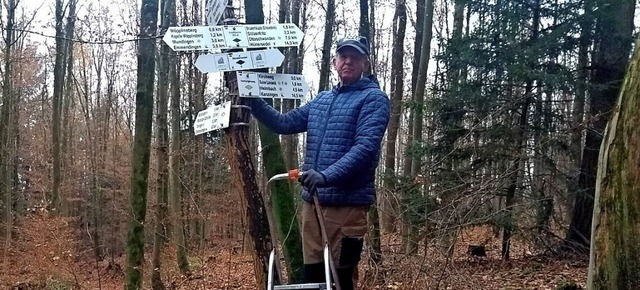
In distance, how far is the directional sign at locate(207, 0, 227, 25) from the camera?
4.12 meters

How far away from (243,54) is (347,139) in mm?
1000

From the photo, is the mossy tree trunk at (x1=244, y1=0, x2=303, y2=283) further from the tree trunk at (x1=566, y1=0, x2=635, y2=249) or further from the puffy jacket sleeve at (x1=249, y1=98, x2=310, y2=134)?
the tree trunk at (x1=566, y1=0, x2=635, y2=249)

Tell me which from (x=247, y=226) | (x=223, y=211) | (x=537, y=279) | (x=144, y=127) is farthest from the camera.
→ (x=223, y=211)

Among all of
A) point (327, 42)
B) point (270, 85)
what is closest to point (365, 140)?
point (270, 85)

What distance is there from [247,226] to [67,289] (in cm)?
976

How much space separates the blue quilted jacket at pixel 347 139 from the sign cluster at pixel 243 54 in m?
0.39

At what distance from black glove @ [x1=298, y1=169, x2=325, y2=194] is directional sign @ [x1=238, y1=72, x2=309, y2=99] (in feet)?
3.22

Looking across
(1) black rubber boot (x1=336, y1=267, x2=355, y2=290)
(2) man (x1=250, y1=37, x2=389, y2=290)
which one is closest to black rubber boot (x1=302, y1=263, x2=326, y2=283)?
(2) man (x1=250, y1=37, x2=389, y2=290)

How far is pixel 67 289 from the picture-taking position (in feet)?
40.6

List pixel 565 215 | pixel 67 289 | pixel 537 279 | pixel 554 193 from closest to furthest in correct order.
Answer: pixel 537 279, pixel 554 193, pixel 565 215, pixel 67 289

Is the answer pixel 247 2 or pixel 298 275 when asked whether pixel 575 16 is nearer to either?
pixel 247 2

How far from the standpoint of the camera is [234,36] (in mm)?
3982

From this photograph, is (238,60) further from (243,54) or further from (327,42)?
(327,42)

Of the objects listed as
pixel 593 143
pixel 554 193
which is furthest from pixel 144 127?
pixel 593 143
